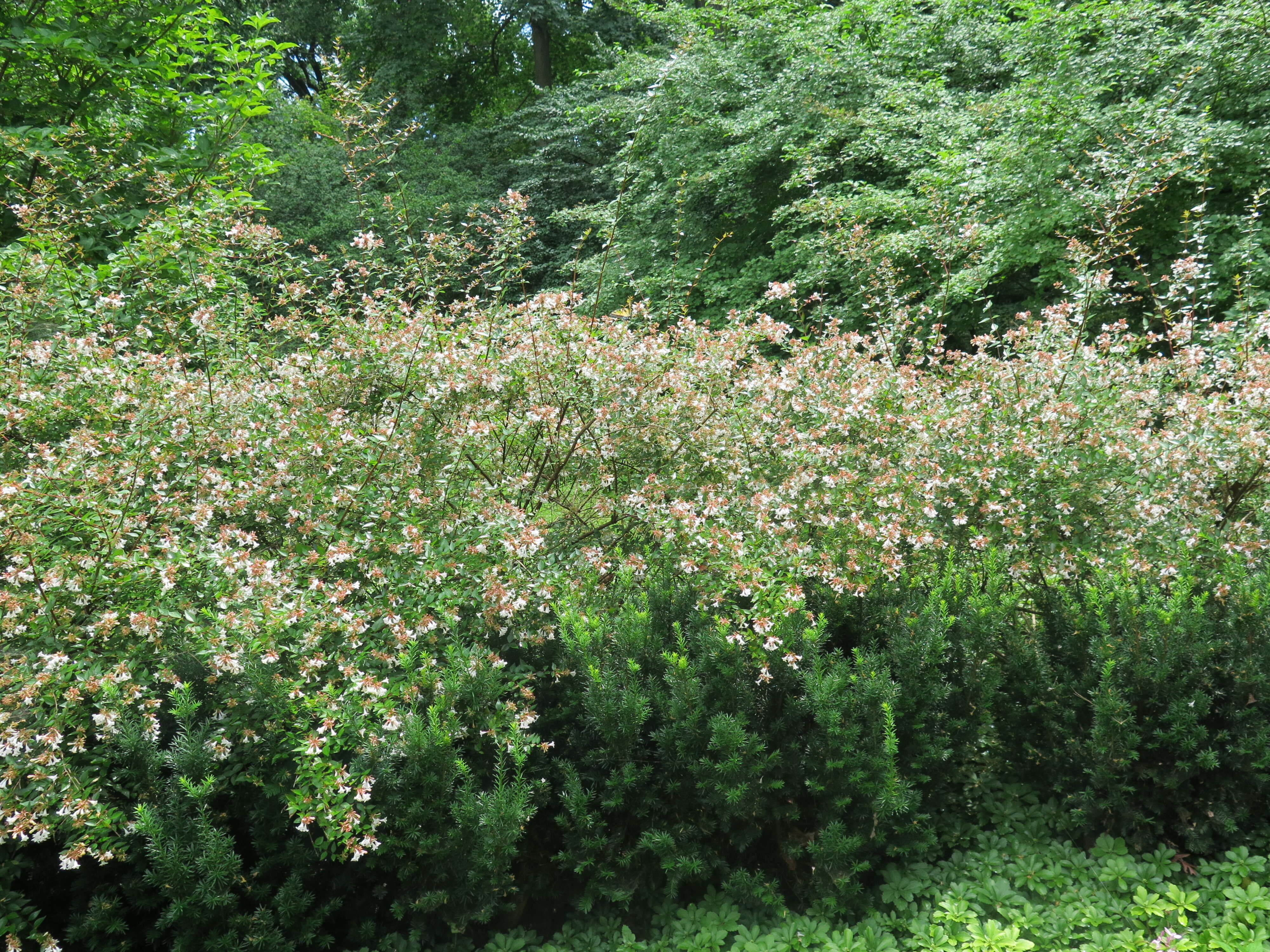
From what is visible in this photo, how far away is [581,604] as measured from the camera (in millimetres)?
3553

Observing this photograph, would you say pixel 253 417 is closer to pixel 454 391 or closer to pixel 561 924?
pixel 454 391

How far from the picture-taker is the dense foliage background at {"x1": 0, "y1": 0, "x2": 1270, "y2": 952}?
2586mm

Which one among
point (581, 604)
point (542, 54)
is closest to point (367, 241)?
point (581, 604)

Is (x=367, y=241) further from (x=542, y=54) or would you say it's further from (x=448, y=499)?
(x=542, y=54)

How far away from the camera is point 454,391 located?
12.8ft

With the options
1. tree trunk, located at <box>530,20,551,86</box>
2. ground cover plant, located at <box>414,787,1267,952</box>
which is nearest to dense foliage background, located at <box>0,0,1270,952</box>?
ground cover plant, located at <box>414,787,1267,952</box>

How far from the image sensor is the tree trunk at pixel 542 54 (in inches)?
727

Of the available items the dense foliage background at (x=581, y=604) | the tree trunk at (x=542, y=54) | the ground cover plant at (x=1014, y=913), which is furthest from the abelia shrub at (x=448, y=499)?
the tree trunk at (x=542, y=54)

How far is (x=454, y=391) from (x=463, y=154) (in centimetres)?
1514

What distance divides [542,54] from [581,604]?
18443 millimetres

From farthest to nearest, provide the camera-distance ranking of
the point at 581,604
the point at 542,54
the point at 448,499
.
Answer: the point at 542,54, the point at 448,499, the point at 581,604

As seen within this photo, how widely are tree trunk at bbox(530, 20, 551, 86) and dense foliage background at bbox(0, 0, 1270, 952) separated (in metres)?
13.6

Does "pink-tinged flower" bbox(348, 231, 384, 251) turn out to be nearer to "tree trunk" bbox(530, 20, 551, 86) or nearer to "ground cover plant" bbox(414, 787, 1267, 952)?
"ground cover plant" bbox(414, 787, 1267, 952)

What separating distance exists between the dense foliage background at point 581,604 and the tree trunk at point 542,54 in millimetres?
13590
